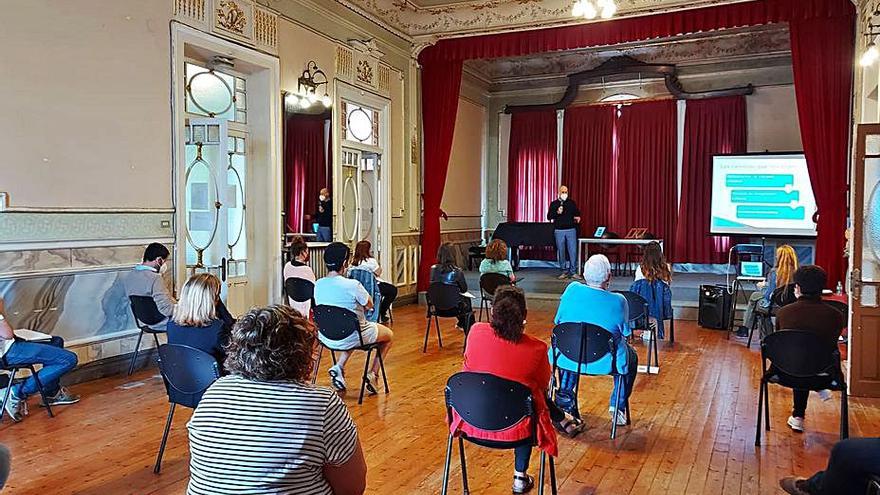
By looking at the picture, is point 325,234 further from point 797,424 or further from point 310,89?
point 797,424

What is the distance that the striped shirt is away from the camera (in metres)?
1.70

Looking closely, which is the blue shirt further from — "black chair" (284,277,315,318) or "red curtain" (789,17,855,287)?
"red curtain" (789,17,855,287)

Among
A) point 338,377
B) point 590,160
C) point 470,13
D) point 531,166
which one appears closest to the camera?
point 338,377

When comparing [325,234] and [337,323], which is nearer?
[337,323]

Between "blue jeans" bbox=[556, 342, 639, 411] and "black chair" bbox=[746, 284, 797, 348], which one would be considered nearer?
"blue jeans" bbox=[556, 342, 639, 411]

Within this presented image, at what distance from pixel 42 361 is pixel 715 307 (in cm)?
695

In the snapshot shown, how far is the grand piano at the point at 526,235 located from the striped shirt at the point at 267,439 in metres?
9.71

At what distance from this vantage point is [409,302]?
10.2m

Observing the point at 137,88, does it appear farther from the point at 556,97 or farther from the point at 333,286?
the point at 556,97

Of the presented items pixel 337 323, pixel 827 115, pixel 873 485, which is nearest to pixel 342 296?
pixel 337 323

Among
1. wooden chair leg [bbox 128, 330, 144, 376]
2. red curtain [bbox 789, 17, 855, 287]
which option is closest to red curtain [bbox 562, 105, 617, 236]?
red curtain [bbox 789, 17, 855, 287]

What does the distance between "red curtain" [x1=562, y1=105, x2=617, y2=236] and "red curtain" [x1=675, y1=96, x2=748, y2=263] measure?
132 cm

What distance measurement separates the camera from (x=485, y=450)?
12.8 ft

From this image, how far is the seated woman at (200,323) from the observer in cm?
358
